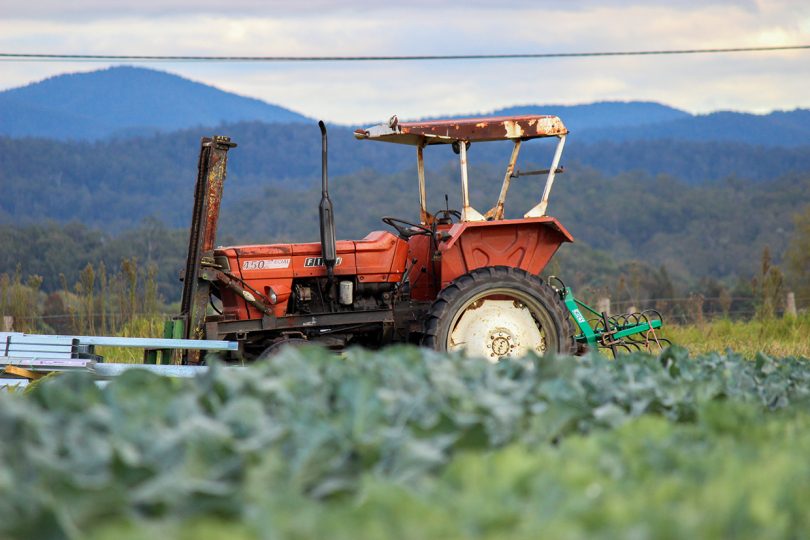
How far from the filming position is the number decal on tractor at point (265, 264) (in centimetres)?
875

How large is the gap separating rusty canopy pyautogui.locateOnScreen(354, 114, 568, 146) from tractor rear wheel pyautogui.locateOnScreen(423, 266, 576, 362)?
1117mm

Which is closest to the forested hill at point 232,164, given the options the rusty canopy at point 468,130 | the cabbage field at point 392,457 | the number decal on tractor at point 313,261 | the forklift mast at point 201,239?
A: the rusty canopy at point 468,130

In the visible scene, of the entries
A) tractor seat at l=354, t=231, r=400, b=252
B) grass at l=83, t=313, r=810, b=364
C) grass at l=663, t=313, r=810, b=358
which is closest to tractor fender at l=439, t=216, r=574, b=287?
tractor seat at l=354, t=231, r=400, b=252

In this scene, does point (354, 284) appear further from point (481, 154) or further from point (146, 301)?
point (481, 154)

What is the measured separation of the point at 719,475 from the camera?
107 inches

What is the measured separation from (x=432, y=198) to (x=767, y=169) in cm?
7432

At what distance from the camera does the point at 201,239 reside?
846 cm

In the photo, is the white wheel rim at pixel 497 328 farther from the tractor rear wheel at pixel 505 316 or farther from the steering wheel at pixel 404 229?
the steering wheel at pixel 404 229

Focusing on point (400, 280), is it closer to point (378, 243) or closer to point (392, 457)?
point (378, 243)

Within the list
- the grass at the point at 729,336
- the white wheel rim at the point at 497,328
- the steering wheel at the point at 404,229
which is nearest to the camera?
the white wheel rim at the point at 497,328

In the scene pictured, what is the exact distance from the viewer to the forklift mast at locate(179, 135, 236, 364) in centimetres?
843

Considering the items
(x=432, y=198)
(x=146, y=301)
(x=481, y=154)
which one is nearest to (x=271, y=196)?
(x=432, y=198)

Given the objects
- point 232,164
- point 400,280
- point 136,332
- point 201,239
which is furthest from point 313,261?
point 232,164

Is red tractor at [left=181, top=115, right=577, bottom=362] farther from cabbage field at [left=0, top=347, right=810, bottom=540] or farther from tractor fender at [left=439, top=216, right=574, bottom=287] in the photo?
cabbage field at [left=0, top=347, right=810, bottom=540]
